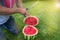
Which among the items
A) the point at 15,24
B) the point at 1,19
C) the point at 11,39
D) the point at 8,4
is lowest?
the point at 11,39

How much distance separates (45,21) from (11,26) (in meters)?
0.46

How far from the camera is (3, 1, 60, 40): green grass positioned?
180cm

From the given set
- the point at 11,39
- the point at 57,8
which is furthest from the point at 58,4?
the point at 11,39

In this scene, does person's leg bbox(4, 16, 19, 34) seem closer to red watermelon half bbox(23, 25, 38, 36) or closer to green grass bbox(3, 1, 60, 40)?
green grass bbox(3, 1, 60, 40)

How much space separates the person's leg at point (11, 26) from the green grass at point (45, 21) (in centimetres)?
5

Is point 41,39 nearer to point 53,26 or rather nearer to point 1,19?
point 53,26

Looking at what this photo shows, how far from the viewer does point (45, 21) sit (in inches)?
80.5

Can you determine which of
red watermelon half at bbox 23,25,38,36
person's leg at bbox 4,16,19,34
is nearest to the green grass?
person's leg at bbox 4,16,19,34

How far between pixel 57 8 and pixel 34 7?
0.32m

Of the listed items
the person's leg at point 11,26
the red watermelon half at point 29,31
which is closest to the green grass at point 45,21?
the person's leg at point 11,26

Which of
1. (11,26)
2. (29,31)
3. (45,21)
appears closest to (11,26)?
(11,26)

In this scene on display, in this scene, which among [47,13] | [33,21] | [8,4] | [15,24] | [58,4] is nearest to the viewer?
[8,4]

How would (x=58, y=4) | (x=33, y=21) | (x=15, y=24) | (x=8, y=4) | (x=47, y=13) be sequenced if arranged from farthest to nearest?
1. (x=58, y=4)
2. (x=47, y=13)
3. (x=15, y=24)
4. (x=33, y=21)
5. (x=8, y=4)

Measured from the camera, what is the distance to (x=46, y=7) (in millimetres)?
2344
